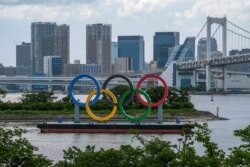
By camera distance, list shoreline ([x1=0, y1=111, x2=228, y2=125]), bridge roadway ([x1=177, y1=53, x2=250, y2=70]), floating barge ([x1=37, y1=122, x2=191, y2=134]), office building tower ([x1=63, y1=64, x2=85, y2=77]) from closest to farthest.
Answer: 1. floating barge ([x1=37, y1=122, x2=191, y2=134])
2. shoreline ([x1=0, y1=111, x2=228, y2=125])
3. bridge roadway ([x1=177, y1=53, x2=250, y2=70])
4. office building tower ([x1=63, y1=64, x2=85, y2=77])

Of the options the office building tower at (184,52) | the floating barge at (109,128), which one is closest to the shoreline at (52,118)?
the floating barge at (109,128)

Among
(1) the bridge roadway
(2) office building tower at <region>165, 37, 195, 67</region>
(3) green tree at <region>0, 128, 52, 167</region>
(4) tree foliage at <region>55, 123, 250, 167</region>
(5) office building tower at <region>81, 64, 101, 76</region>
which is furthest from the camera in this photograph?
(5) office building tower at <region>81, 64, 101, 76</region>

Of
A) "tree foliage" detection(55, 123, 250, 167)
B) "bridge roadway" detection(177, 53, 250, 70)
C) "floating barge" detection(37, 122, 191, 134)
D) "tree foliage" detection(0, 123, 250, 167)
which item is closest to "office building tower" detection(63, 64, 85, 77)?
"bridge roadway" detection(177, 53, 250, 70)

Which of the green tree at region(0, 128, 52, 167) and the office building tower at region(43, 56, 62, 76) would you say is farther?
the office building tower at region(43, 56, 62, 76)

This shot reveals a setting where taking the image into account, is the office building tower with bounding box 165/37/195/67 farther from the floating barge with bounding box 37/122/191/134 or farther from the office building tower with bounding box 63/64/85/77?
the floating barge with bounding box 37/122/191/134

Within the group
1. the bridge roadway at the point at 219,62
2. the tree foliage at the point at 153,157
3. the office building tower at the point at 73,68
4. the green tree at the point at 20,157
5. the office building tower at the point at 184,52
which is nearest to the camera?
the tree foliage at the point at 153,157

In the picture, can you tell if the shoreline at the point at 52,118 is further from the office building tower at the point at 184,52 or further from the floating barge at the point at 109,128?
the office building tower at the point at 184,52

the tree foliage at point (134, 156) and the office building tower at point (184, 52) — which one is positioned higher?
the office building tower at point (184, 52)

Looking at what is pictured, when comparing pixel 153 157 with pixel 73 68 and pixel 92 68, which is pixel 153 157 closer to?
pixel 92 68

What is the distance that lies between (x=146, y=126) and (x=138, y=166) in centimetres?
1635

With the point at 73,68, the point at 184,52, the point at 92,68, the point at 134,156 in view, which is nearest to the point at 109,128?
the point at 134,156

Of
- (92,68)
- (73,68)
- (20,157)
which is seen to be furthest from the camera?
(73,68)

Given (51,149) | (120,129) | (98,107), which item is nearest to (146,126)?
(120,129)

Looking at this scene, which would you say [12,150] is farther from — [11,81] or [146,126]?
[11,81]
